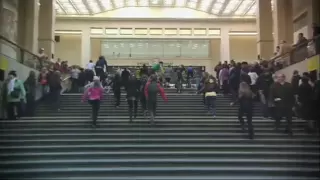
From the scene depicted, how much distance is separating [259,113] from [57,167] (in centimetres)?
733

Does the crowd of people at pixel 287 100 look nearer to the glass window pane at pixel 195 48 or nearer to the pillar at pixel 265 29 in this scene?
the pillar at pixel 265 29

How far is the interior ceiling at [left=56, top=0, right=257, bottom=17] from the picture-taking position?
3825 cm

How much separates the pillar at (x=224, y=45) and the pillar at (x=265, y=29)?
13874 mm

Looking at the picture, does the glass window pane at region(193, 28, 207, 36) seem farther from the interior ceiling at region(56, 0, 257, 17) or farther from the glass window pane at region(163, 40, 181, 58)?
the interior ceiling at region(56, 0, 257, 17)

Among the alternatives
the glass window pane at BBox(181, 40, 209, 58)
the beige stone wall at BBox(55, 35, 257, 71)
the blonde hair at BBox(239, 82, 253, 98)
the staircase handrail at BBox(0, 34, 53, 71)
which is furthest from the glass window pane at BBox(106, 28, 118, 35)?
the blonde hair at BBox(239, 82, 253, 98)

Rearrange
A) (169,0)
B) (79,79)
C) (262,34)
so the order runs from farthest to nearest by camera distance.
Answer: (169,0) < (262,34) < (79,79)

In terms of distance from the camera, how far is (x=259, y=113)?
14.0 metres

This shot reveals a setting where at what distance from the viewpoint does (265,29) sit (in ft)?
84.1

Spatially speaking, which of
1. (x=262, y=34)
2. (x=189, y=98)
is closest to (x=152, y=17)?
(x=262, y=34)

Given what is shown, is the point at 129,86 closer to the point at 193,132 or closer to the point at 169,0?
the point at 193,132

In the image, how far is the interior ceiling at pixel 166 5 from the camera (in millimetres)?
38250

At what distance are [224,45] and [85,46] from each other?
1249 centimetres

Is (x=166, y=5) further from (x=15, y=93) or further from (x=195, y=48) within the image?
(x=15, y=93)

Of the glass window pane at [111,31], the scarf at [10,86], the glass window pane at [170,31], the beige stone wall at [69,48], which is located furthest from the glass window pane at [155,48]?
the scarf at [10,86]
